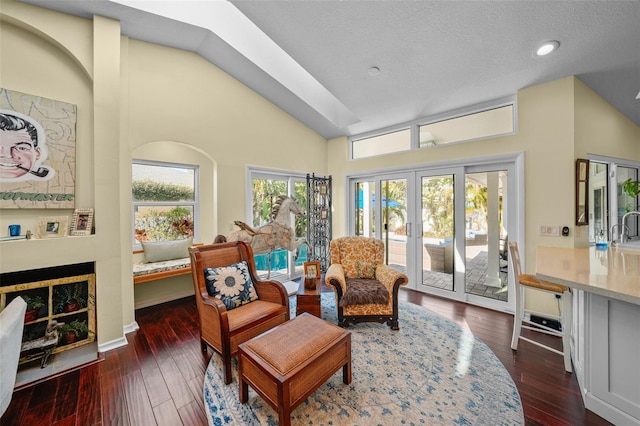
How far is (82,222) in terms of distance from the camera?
246 centimetres

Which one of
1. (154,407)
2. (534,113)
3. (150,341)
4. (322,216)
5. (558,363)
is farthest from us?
(322,216)

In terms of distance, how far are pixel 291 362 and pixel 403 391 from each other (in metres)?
1.01

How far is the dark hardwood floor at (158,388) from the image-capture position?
1.69 m

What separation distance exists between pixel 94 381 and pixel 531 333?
439 centimetres

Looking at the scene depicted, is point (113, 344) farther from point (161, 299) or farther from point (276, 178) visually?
point (276, 178)

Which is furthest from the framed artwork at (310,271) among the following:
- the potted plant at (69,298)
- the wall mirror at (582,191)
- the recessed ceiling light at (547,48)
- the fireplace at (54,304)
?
the recessed ceiling light at (547,48)

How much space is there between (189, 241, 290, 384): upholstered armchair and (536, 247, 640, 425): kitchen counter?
2.30 metres

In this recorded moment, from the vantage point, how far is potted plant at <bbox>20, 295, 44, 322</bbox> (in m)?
→ 2.32

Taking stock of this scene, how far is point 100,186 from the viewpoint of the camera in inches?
97.6

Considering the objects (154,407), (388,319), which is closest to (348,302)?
(388,319)

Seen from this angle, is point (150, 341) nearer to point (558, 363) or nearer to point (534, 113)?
point (558, 363)

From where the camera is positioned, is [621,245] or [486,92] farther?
[486,92]

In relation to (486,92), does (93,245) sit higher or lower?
lower

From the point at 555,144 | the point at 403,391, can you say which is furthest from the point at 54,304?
the point at 555,144
